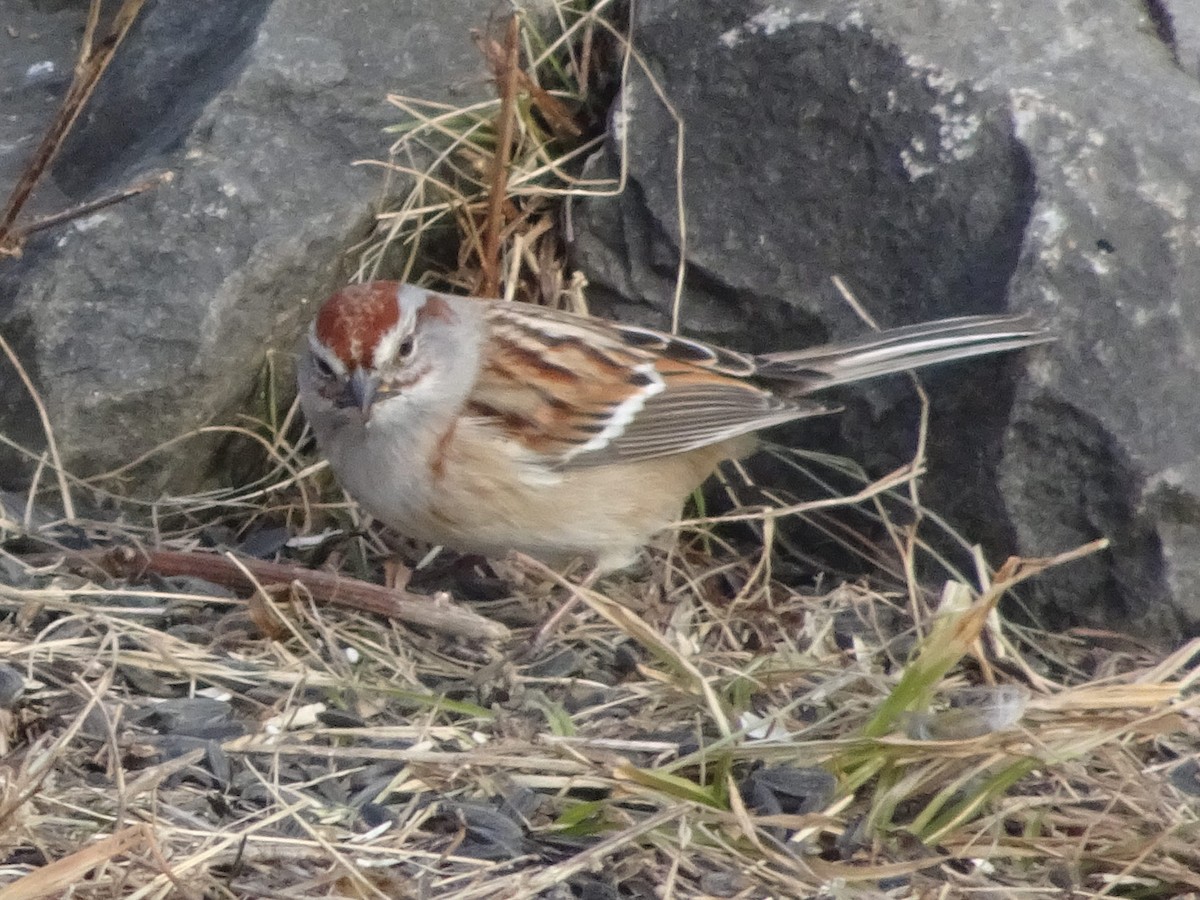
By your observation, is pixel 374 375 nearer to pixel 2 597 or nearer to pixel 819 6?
pixel 2 597

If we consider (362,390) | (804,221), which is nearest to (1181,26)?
(804,221)

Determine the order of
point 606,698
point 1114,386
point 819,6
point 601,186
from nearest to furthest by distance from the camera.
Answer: point 606,698 < point 1114,386 < point 819,6 < point 601,186

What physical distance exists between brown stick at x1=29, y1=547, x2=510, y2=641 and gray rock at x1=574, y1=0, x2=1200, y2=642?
1.00 metres

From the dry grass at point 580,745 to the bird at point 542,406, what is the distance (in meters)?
0.24

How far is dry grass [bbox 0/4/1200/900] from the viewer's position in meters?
2.45

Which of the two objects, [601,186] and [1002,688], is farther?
[601,186]

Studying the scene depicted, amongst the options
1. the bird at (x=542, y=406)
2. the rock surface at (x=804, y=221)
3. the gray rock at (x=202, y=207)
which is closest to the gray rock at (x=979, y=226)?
the rock surface at (x=804, y=221)

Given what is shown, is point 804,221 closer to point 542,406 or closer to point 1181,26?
point 542,406

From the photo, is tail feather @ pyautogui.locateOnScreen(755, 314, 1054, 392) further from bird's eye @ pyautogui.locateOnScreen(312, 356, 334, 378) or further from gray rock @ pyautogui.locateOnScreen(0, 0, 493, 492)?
gray rock @ pyautogui.locateOnScreen(0, 0, 493, 492)

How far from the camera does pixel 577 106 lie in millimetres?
4145

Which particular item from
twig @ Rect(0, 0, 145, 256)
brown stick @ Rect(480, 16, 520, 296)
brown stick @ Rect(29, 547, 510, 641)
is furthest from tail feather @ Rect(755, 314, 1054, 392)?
twig @ Rect(0, 0, 145, 256)

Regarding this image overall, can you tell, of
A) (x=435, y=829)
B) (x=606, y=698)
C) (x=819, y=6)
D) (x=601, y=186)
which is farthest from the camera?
(x=601, y=186)

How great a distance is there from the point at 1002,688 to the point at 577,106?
2021 mm

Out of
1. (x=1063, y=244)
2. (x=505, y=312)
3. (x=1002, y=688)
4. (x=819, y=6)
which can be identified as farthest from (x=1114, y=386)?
(x=505, y=312)
